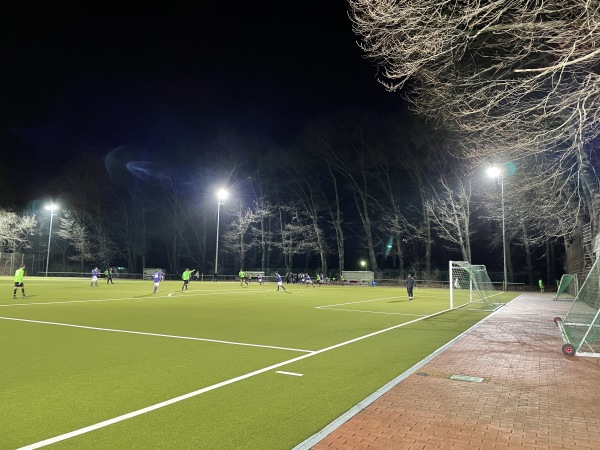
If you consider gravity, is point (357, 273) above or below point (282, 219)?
below

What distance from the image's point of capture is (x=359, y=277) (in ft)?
167

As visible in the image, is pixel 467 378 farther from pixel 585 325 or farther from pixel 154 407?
pixel 585 325

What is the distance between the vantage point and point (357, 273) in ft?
169

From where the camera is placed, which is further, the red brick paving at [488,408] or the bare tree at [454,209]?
the bare tree at [454,209]

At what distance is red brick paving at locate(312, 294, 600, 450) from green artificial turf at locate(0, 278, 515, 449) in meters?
0.55

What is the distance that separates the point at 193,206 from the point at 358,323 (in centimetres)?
5453

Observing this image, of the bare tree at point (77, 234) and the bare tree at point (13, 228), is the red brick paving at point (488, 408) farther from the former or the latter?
the bare tree at point (77, 234)

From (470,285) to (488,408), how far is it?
64.4 feet

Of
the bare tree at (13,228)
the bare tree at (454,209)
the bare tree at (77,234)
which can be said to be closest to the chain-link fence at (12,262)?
the bare tree at (13,228)

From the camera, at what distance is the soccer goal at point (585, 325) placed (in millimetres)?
9070

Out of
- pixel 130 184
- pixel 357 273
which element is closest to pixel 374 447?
pixel 357 273

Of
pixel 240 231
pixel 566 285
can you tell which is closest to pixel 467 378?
pixel 566 285

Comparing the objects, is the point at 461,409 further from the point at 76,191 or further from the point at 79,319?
the point at 76,191

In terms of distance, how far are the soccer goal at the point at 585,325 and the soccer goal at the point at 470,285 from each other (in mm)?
5628
